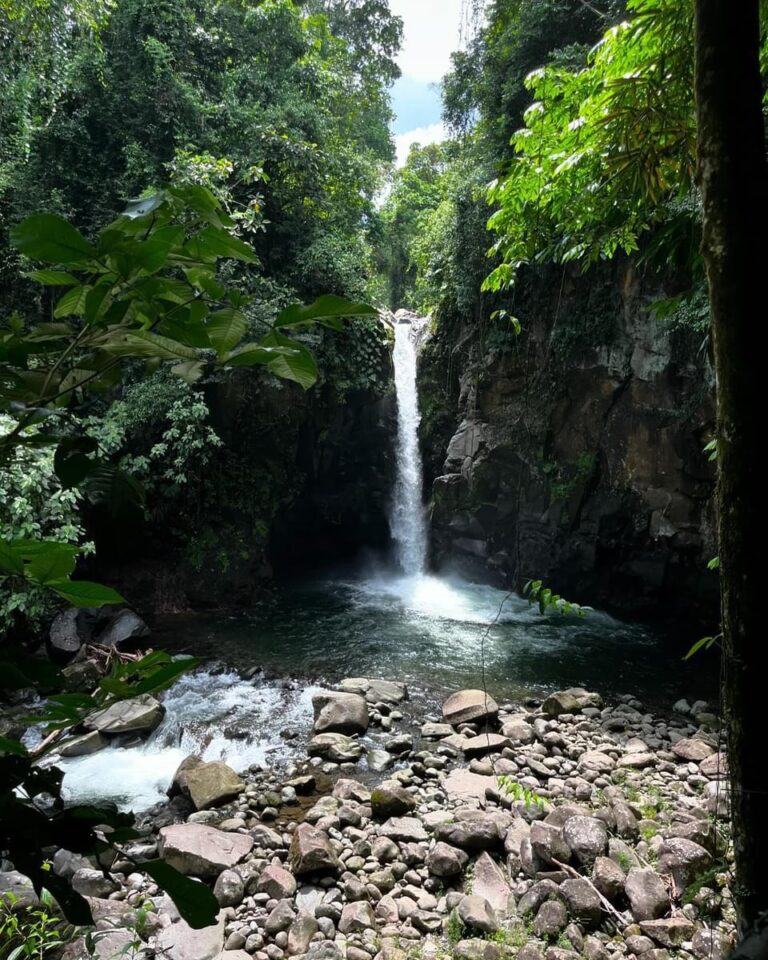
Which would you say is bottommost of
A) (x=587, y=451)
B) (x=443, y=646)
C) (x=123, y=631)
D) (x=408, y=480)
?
(x=443, y=646)

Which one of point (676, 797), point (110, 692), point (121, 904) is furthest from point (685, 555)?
point (110, 692)

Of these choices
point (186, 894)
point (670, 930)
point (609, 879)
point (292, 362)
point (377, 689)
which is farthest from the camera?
point (377, 689)

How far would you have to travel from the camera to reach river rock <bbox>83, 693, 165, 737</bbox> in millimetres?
5375

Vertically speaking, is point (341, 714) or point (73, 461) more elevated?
point (73, 461)

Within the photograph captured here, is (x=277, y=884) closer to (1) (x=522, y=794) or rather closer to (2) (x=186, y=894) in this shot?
(1) (x=522, y=794)

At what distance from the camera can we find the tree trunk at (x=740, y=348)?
119 centimetres

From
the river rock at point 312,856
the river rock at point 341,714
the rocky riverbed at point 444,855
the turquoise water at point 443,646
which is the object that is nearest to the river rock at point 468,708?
the rocky riverbed at point 444,855

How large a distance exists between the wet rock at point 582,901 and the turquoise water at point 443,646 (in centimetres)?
291

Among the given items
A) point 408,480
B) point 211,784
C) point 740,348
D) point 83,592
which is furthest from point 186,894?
point 408,480

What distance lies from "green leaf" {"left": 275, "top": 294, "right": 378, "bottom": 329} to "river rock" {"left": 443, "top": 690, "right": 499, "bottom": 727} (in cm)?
549

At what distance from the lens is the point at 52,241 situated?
1.97 feet

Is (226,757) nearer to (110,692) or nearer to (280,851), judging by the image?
(280,851)

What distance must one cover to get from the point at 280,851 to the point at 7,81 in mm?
9807

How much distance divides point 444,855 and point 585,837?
0.85 metres
